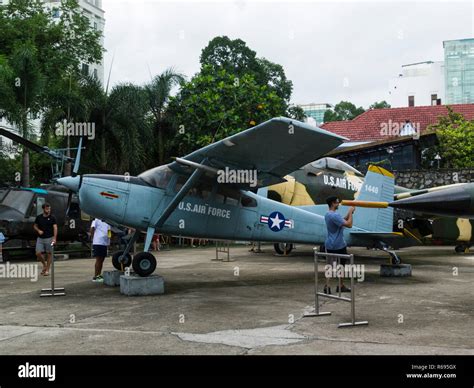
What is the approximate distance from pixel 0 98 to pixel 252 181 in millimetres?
14077

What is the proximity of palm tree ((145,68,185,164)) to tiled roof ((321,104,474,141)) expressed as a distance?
16.4 meters

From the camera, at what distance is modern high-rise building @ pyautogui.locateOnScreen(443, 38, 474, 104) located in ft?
227

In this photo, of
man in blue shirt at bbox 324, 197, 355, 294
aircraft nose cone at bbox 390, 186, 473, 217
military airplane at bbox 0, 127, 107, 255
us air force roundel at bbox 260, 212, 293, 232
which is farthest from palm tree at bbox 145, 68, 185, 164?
aircraft nose cone at bbox 390, 186, 473, 217

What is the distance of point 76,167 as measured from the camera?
9.84m

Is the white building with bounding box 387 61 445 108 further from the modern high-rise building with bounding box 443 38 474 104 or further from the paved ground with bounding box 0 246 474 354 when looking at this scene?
the paved ground with bounding box 0 246 474 354

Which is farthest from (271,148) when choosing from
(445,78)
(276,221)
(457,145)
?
(445,78)

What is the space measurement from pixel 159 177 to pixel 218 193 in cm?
131

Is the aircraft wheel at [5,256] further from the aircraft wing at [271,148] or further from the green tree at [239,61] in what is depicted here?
the green tree at [239,61]

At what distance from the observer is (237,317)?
24.1 feet

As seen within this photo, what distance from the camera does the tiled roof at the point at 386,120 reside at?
39250 mm

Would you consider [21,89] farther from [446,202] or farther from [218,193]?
[446,202]
